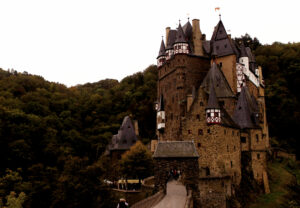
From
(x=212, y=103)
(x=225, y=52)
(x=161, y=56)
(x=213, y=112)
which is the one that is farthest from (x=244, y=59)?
(x=213, y=112)

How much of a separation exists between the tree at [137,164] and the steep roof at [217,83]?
34.4 ft

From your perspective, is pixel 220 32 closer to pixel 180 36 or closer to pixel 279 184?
pixel 180 36

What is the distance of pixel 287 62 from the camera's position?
230 feet

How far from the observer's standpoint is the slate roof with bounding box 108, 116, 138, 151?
177 feet

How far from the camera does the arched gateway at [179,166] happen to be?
2973 centimetres

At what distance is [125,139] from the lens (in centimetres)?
5456

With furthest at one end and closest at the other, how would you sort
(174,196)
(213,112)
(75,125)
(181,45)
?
(75,125), (181,45), (213,112), (174,196)

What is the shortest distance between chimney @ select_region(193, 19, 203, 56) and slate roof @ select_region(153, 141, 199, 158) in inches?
709

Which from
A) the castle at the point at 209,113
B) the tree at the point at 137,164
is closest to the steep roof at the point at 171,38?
the castle at the point at 209,113

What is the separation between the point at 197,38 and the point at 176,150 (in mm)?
20725

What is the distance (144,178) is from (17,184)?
1419 cm

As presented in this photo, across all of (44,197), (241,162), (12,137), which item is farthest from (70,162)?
(12,137)

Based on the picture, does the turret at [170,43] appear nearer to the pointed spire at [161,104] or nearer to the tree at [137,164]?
the pointed spire at [161,104]

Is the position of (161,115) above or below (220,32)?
below
